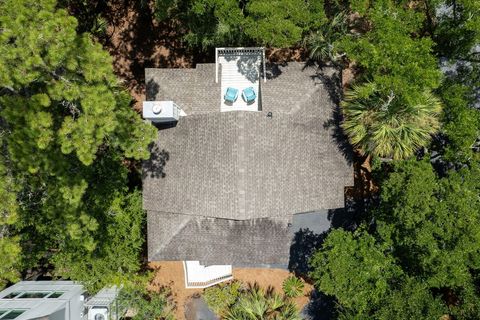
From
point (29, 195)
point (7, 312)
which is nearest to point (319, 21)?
point (29, 195)

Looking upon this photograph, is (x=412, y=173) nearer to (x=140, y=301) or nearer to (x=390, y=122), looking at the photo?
(x=390, y=122)

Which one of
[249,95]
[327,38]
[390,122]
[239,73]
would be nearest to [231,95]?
[249,95]

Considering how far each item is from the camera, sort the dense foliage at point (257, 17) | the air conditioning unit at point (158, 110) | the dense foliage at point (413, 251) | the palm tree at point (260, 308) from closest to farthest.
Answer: the dense foliage at point (413, 251) < the dense foliage at point (257, 17) < the air conditioning unit at point (158, 110) < the palm tree at point (260, 308)

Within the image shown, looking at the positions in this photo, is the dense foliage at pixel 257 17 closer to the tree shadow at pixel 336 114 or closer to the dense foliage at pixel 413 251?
the tree shadow at pixel 336 114

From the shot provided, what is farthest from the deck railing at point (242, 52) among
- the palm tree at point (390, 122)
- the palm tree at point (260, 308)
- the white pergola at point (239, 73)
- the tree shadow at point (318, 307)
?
the tree shadow at point (318, 307)

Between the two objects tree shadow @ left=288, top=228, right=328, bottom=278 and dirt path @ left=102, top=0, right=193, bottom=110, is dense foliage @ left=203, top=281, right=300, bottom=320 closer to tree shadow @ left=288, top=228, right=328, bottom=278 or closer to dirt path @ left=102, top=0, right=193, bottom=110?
tree shadow @ left=288, top=228, right=328, bottom=278

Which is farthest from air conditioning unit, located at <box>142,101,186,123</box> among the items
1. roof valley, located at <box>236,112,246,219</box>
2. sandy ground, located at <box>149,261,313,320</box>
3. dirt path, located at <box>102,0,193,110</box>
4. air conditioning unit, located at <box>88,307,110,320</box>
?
air conditioning unit, located at <box>88,307,110,320</box>
